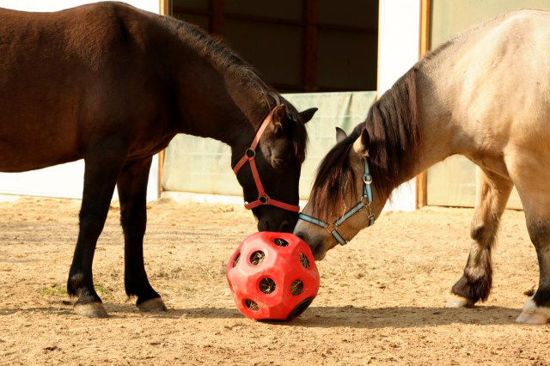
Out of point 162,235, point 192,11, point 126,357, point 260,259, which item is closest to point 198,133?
point 260,259

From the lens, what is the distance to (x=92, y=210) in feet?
15.7

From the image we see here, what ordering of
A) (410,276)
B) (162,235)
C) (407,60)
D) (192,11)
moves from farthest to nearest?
(192,11)
(407,60)
(162,235)
(410,276)

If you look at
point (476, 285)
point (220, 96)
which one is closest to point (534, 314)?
point (476, 285)

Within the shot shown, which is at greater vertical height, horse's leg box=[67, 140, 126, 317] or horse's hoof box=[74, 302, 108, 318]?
horse's leg box=[67, 140, 126, 317]

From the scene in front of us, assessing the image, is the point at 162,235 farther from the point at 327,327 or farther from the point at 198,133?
the point at 327,327

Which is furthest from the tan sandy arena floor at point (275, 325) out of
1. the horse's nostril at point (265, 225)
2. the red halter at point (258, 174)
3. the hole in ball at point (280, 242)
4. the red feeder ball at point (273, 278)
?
the red halter at point (258, 174)

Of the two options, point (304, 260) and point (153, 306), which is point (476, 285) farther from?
point (153, 306)

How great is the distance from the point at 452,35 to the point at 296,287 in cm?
632

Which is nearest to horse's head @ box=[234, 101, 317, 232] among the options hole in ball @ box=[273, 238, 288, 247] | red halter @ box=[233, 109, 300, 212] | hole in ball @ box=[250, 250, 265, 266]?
red halter @ box=[233, 109, 300, 212]

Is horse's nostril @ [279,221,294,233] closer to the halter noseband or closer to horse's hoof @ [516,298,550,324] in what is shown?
the halter noseband

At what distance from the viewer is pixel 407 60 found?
409 inches

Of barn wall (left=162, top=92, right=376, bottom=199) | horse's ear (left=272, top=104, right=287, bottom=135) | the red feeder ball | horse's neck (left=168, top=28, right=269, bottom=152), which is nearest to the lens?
the red feeder ball

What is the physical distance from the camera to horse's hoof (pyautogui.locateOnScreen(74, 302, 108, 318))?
470cm

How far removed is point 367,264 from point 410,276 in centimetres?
53
